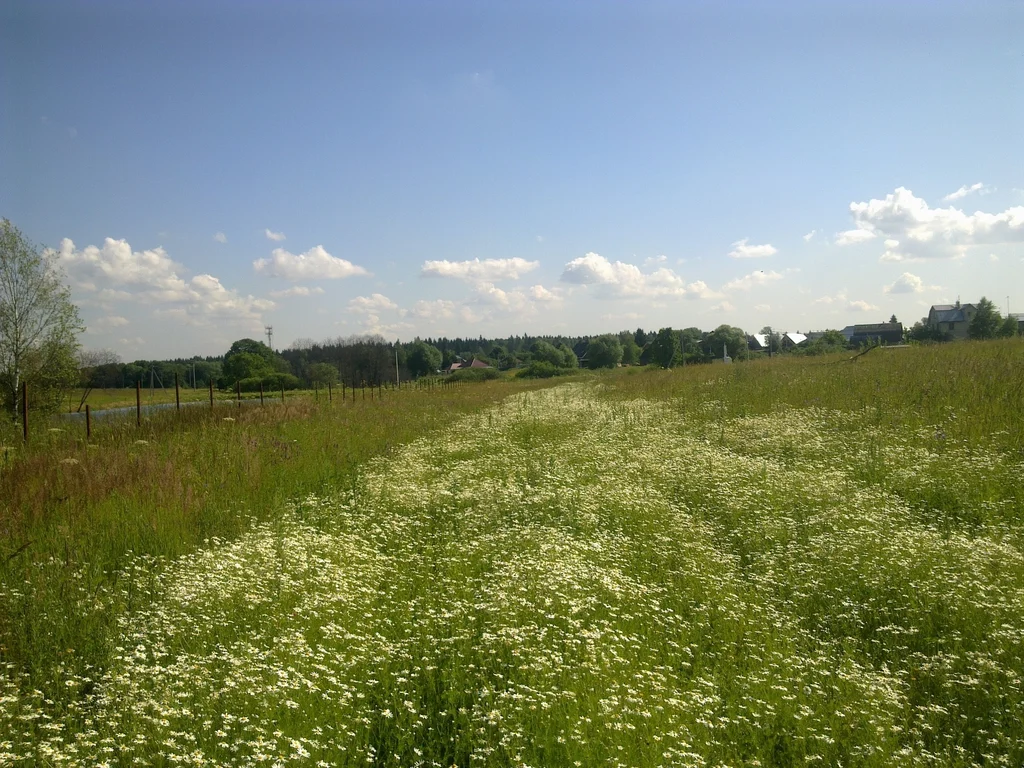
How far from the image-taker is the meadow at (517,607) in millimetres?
3709

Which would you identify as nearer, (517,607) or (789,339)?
(517,607)

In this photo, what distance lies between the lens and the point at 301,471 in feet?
35.3

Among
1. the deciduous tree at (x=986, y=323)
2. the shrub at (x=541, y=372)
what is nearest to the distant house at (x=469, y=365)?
the shrub at (x=541, y=372)

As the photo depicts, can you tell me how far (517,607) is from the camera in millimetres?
5207

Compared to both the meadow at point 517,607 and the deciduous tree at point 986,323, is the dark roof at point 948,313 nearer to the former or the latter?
the deciduous tree at point 986,323

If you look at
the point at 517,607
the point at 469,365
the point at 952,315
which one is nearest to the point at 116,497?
the point at 517,607

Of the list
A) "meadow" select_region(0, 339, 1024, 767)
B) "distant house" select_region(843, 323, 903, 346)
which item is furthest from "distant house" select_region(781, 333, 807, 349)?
"meadow" select_region(0, 339, 1024, 767)

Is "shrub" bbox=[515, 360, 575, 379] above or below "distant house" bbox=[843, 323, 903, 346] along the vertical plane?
below

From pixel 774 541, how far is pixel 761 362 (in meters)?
22.1

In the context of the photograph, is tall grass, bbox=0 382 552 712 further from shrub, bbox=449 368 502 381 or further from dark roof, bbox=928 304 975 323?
dark roof, bbox=928 304 975 323

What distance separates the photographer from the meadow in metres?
3.71

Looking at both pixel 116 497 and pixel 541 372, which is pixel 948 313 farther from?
pixel 116 497

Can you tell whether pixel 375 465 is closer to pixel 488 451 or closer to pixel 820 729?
pixel 488 451

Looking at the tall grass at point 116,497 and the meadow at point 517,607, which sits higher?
the tall grass at point 116,497
